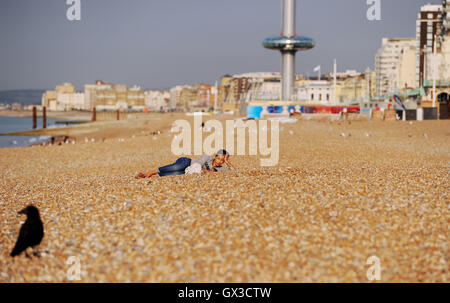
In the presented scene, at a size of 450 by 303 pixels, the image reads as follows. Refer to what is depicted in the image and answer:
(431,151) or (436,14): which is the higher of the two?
→ (436,14)

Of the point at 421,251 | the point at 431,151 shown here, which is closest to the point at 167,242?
the point at 421,251

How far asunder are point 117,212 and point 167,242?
1292 millimetres

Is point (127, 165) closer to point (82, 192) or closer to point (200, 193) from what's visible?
point (82, 192)

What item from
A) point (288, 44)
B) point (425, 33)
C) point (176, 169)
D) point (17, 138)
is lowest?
point (17, 138)

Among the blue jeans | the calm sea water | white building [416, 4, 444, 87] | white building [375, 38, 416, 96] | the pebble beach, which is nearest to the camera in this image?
Result: the pebble beach

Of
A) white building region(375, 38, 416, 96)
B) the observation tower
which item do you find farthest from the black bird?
white building region(375, 38, 416, 96)

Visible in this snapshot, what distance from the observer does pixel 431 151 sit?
1641 centimetres

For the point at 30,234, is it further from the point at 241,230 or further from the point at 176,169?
the point at 176,169

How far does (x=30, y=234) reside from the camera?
17.1 feet

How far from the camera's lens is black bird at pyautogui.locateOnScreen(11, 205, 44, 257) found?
5.16m

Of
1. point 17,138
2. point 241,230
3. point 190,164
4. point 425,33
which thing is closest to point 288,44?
point 425,33

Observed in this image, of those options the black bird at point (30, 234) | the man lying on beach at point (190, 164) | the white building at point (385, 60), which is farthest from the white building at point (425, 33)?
the black bird at point (30, 234)

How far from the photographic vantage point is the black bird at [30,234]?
5.16m

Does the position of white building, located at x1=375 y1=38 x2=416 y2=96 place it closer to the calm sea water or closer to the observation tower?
the observation tower
